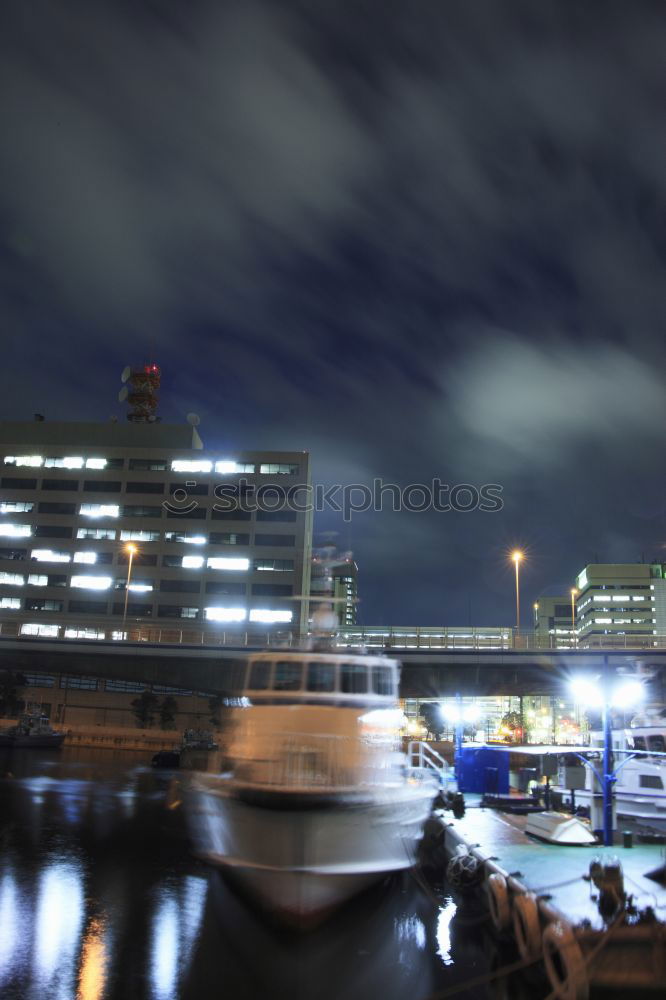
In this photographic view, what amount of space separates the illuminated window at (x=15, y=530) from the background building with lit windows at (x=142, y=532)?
0.51 ft

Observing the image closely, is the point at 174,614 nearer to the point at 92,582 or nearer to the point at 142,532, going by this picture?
the point at 92,582

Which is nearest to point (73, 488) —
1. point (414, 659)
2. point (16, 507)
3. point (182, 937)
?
point (16, 507)

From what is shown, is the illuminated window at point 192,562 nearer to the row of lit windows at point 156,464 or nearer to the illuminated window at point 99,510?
the row of lit windows at point 156,464

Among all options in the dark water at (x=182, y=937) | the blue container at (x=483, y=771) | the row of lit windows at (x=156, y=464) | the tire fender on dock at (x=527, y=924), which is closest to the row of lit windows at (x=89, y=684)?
the row of lit windows at (x=156, y=464)

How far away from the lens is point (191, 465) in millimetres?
103812

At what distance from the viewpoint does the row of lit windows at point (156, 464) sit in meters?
102

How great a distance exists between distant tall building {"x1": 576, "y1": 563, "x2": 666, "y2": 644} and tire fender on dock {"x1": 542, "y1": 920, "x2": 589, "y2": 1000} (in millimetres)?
190343

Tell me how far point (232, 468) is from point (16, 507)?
1256 inches

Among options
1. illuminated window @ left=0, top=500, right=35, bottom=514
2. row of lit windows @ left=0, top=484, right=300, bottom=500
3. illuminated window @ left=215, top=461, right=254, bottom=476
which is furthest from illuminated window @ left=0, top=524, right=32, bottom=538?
illuminated window @ left=215, top=461, right=254, bottom=476

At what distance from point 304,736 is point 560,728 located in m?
121

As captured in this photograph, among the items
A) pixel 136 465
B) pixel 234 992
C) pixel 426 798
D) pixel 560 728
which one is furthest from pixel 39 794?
pixel 560 728

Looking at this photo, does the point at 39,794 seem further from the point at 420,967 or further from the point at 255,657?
the point at 420,967

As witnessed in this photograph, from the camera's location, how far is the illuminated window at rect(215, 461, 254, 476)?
4028 inches

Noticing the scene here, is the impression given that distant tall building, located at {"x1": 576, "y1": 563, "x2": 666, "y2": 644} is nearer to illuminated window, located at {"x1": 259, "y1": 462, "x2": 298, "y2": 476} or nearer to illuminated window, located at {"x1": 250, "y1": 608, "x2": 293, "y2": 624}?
illuminated window, located at {"x1": 259, "y1": 462, "x2": 298, "y2": 476}
